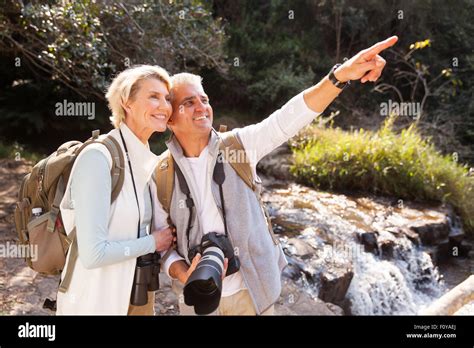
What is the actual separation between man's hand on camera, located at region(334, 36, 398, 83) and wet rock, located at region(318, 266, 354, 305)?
3.23 meters

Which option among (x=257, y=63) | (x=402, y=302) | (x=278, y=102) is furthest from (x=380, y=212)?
(x=257, y=63)

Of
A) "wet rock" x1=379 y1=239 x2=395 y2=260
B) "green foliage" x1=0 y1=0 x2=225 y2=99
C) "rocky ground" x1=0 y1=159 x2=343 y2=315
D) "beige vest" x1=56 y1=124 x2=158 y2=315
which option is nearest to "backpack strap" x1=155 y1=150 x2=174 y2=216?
"beige vest" x1=56 y1=124 x2=158 y2=315

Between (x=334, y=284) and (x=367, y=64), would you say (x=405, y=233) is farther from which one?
(x=367, y=64)

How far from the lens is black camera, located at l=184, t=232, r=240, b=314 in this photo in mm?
1723

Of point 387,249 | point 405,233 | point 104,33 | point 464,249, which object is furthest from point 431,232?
point 104,33

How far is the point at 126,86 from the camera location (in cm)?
193

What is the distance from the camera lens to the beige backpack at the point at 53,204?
1845 millimetres

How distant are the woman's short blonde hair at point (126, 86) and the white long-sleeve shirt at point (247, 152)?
316 millimetres

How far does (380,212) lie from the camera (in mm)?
6891

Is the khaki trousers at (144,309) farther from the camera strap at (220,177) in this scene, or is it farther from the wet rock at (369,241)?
the wet rock at (369,241)

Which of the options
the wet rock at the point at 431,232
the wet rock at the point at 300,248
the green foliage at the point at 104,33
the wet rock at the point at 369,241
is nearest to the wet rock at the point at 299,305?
the wet rock at the point at 300,248

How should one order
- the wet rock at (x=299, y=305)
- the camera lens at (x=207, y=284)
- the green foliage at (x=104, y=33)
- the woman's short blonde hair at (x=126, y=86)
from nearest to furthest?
1. the camera lens at (x=207, y=284)
2. the woman's short blonde hair at (x=126, y=86)
3. the wet rock at (x=299, y=305)
4. the green foliage at (x=104, y=33)

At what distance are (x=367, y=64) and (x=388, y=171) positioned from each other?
5.96 metres

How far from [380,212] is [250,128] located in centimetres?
519
